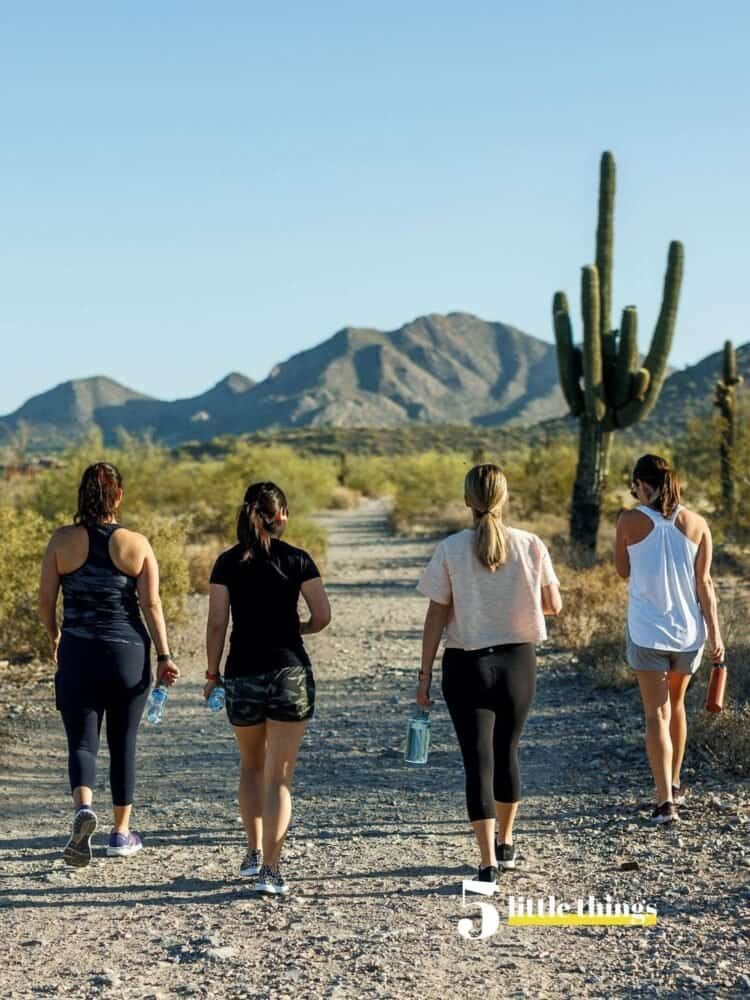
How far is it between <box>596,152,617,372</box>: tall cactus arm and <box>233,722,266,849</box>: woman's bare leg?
15474 mm

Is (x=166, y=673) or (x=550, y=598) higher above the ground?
(x=550, y=598)

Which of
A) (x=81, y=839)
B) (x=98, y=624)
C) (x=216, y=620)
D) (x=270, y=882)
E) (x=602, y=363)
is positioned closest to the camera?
(x=270, y=882)

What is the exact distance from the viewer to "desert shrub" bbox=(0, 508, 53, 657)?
45.1 feet

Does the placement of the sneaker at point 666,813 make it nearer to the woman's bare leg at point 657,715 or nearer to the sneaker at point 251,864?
the woman's bare leg at point 657,715

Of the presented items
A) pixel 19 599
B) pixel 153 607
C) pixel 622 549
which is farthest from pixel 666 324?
pixel 153 607

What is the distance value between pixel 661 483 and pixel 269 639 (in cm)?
224

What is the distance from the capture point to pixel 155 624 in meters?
6.63

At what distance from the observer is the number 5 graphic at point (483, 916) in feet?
17.6

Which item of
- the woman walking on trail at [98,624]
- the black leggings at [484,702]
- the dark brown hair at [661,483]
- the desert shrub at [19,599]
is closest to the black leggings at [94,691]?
the woman walking on trail at [98,624]

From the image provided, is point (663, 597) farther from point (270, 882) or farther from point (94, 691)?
point (94, 691)

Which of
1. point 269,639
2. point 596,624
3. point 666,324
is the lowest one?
point 596,624

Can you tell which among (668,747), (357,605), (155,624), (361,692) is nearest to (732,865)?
(668,747)

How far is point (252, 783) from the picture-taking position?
6.18 metres

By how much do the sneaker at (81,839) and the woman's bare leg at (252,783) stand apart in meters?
0.71
